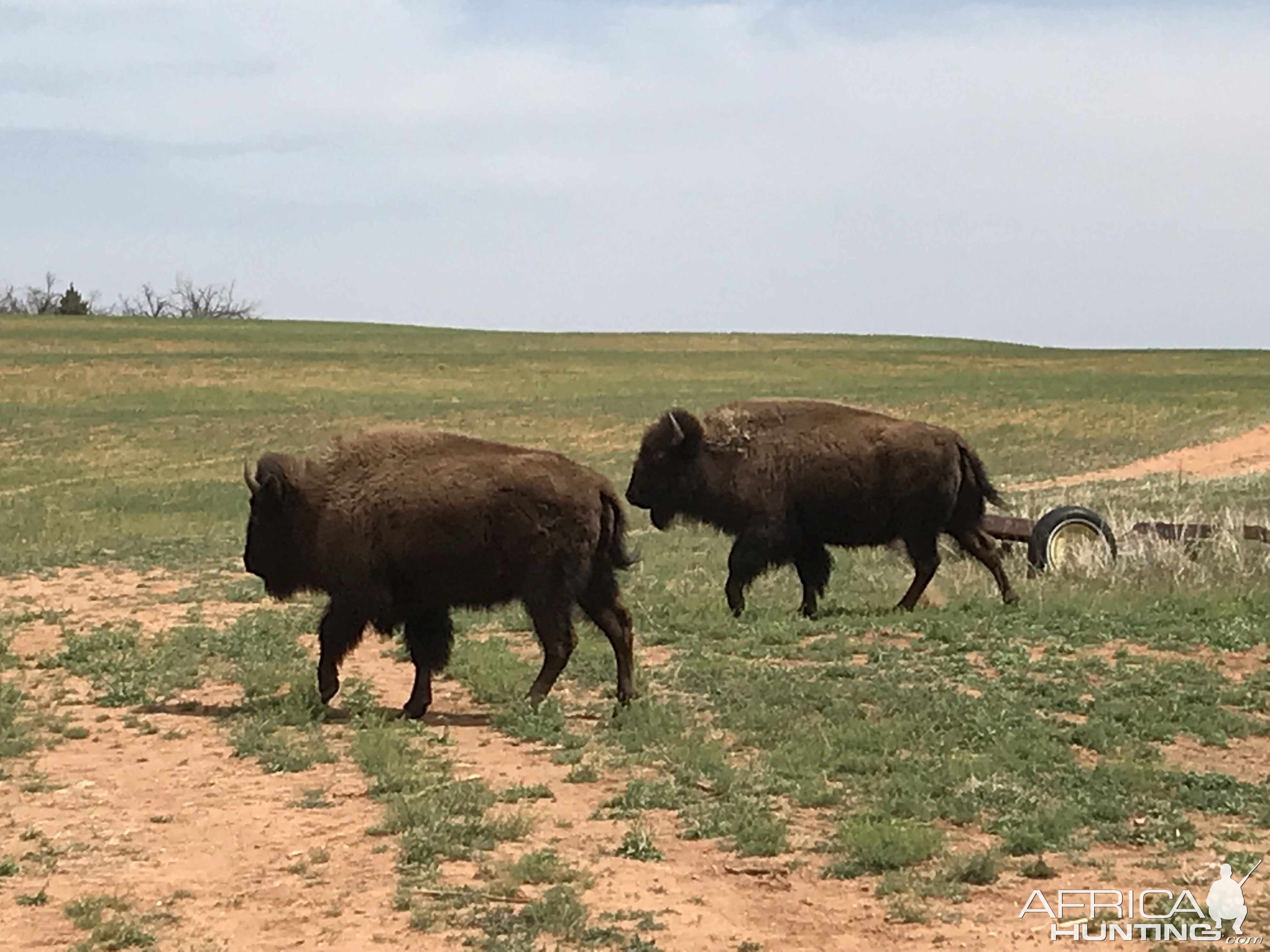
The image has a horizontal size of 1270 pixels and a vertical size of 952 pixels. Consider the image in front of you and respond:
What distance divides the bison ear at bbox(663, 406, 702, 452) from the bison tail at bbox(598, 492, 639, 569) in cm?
386

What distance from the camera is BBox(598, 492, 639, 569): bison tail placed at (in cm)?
988

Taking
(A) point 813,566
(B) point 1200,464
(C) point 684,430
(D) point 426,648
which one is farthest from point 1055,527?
Answer: (B) point 1200,464

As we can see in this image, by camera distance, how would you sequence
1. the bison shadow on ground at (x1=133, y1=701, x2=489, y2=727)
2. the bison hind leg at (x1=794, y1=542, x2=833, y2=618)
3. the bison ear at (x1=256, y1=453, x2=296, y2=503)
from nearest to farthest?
1. the bison shadow on ground at (x1=133, y1=701, x2=489, y2=727)
2. the bison ear at (x1=256, y1=453, x2=296, y2=503)
3. the bison hind leg at (x1=794, y1=542, x2=833, y2=618)

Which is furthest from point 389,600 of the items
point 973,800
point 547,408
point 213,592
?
point 547,408

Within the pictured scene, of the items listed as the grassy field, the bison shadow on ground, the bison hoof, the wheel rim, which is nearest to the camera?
the grassy field

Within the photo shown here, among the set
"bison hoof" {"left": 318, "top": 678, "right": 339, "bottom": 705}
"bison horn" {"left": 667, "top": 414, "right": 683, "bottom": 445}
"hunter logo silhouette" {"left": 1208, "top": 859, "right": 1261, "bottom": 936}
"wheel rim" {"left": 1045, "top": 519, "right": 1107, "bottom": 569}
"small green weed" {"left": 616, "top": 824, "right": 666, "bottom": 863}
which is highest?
"bison horn" {"left": 667, "top": 414, "right": 683, "bottom": 445}

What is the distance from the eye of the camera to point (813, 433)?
13.7m

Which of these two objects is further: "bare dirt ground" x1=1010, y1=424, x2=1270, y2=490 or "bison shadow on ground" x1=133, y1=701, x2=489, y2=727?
"bare dirt ground" x1=1010, y1=424, x2=1270, y2=490

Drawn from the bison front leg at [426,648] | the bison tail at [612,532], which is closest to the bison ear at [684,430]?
the bison tail at [612,532]

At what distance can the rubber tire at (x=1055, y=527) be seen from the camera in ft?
48.7

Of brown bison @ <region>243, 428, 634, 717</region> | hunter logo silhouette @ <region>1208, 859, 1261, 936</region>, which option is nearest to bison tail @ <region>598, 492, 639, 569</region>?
brown bison @ <region>243, 428, 634, 717</region>

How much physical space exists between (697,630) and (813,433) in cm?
229

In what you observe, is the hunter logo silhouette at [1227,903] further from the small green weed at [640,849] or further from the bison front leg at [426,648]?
the bison front leg at [426,648]

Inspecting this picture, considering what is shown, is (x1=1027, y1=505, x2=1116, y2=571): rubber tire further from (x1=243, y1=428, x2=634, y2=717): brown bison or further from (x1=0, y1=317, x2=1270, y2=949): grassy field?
(x1=243, y1=428, x2=634, y2=717): brown bison
